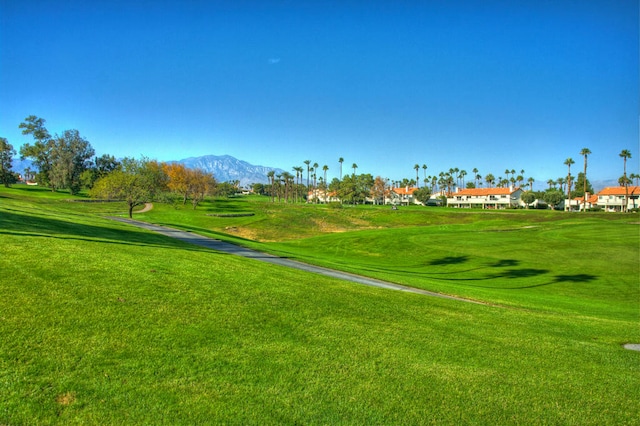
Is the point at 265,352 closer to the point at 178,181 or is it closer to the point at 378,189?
the point at 178,181

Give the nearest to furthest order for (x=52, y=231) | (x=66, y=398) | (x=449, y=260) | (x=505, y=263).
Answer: (x=66, y=398)
(x=52, y=231)
(x=505, y=263)
(x=449, y=260)

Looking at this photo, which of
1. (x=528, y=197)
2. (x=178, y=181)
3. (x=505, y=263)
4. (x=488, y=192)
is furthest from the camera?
(x=488, y=192)

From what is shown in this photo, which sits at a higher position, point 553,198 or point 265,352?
point 553,198

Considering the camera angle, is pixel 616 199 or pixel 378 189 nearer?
pixel 616 199

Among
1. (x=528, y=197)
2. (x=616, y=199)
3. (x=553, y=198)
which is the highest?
(x=528, y=197)

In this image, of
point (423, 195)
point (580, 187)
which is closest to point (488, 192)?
point (423, 195)

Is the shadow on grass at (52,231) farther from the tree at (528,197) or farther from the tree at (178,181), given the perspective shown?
the tree at (528,197)

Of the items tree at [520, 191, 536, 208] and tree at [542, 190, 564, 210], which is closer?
tree at [542, 190, 564, 210]

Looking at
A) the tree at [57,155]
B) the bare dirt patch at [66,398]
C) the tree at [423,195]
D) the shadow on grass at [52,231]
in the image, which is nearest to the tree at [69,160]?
the tree at [57,155]

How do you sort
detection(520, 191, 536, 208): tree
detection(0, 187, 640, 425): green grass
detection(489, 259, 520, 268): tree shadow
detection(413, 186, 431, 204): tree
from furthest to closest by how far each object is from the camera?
detection(413, 186, 431, 204): tree < detection(520, 191, 536, 208): tree < detection(489, 259, 520, 268): tree shadow < detection(0, 187, 640, 425): green grass

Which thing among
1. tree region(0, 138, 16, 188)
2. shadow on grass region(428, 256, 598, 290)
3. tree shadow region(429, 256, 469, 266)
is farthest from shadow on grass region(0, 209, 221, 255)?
tree region(0, 138, 16, 188)

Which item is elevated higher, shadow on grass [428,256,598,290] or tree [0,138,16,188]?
tree [0,138,16,188]

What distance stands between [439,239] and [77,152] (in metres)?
110

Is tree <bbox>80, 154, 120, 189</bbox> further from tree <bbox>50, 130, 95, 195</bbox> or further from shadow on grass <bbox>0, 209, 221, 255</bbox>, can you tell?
shadow on grass <bbox>0, 209, 221, 255</bbox>
